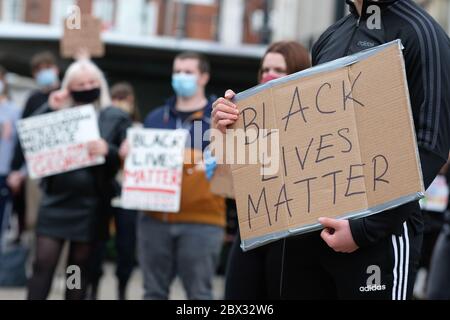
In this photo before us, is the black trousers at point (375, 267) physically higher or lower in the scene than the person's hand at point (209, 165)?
lower

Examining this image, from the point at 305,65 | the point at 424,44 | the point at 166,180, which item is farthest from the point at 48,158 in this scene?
the point at 424,44

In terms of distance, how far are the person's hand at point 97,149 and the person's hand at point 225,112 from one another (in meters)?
2.97

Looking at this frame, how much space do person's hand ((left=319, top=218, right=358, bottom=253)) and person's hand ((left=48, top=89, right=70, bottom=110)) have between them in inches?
153

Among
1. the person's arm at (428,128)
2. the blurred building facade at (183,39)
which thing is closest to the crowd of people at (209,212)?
the person's arm at (428,128)

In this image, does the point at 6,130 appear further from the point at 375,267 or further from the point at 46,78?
the point at 375,267

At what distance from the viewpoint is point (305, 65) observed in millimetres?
4938

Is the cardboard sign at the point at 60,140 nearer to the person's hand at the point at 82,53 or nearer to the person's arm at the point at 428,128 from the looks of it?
the person's hand at the point at 82,53

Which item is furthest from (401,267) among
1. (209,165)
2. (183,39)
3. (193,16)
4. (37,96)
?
(193,16)

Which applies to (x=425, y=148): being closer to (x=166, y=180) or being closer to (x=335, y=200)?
(x=335, y=200)

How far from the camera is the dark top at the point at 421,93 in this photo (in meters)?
3.23

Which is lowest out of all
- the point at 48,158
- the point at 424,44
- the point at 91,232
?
the point at 91,232

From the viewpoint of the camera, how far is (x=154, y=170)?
6.38 metres

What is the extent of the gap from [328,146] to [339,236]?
0.32 meters
